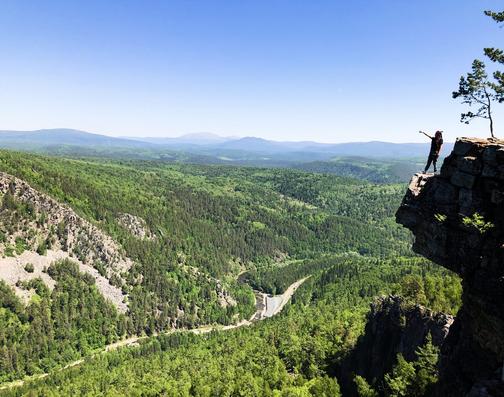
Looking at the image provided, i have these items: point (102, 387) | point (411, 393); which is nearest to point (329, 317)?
point (102, 387)

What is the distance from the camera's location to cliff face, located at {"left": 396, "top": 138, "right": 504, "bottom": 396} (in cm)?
3397

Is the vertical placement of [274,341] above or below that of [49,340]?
above

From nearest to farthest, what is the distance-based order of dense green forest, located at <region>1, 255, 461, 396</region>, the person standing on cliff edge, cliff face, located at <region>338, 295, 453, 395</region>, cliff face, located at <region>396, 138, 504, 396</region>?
cliff face, located at <region>396, 138, 504, 396</region>
the person standing on cliff edge
cliff face, located at <region>338, 295, 453, 395</region>
dense green forest, located at <region>1, 255, 461, 396</region>

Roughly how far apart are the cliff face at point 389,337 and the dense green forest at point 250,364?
4321 millimetres

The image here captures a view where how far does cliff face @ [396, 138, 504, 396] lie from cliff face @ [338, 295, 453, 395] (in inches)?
1134

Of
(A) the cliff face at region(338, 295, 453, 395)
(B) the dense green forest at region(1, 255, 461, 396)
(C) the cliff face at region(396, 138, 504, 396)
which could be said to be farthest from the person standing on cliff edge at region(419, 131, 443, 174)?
(A) the cliff face at region(338, 295, 453, 395)

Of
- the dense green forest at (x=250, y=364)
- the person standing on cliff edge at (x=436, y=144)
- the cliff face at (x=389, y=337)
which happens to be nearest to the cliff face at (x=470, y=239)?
the person standing on cliff edge at (x=436, y=144)

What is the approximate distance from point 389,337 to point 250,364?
49405mm

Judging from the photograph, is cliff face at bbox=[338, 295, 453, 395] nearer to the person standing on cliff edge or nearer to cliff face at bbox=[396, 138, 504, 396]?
cliff face at bbox=[396, 138, 504, 396]

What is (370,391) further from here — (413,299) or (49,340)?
(49,340)

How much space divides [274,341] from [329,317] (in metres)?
24.4

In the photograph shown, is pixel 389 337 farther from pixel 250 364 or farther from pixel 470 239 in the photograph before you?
pixel 250 364

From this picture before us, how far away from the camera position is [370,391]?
67.1 metres

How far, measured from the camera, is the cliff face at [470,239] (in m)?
34.0
